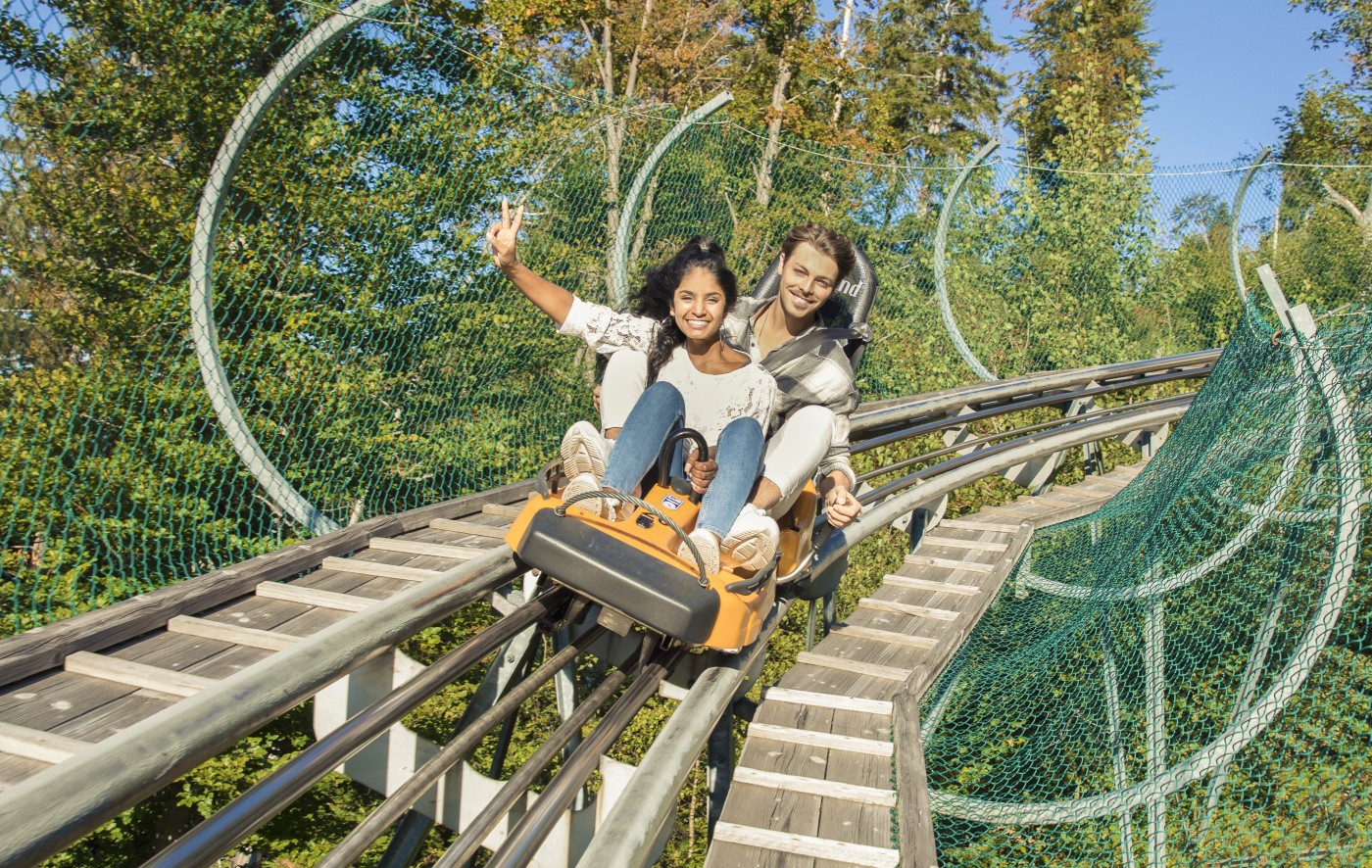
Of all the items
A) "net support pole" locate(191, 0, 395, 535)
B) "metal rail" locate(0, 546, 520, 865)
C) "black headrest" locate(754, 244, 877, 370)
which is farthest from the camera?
"black headrest" locate(754, 244, 877, 370)

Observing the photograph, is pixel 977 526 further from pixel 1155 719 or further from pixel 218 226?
pixel 218 226

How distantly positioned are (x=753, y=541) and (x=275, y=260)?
190 cm

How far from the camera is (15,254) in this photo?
2.78m

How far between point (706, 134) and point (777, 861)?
4064mm

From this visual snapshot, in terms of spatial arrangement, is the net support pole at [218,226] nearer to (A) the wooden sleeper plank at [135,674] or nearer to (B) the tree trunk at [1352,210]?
(A) the wooden sleeper plank at [135,674]

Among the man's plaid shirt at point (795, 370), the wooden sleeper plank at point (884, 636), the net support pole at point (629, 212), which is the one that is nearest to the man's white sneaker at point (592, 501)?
the man's plaid shirt at point (795, 370)

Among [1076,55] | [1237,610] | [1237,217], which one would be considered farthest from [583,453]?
[1076,55]

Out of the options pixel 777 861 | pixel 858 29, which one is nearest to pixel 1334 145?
pixel 858 29

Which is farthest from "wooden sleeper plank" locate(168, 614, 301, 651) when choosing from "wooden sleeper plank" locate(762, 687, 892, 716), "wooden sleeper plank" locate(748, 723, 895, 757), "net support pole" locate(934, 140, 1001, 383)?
"net support pole" locate(934, 140, 1001, 383)

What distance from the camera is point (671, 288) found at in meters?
2.94

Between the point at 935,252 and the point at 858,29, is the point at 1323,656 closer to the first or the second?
the point at 935,252

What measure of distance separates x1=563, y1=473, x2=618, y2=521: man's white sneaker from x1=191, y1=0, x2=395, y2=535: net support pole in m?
1.20

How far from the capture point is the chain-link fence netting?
2.79 metres

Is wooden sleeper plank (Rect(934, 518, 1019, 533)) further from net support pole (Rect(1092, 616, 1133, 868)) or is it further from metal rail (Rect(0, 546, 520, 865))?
metal rail (Rect(0, 546, 520, 865))
